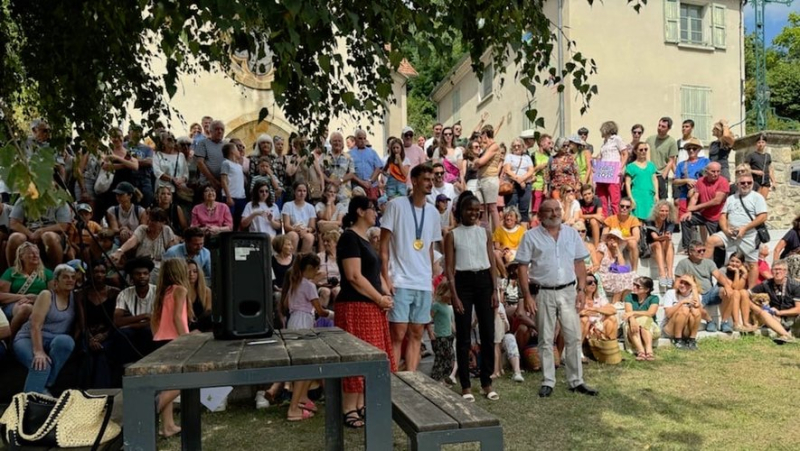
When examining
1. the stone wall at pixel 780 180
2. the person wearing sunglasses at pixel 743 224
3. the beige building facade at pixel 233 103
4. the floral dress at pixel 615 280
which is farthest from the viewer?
the beige building facade at pixel 233 103

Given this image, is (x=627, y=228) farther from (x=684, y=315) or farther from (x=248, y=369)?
(x=248, y=369)

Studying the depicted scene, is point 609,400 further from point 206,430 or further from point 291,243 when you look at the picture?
point 291,243

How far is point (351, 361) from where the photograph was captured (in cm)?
272

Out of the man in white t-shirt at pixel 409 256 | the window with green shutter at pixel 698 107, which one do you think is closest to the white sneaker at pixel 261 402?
the man in white t-shirt at pixel 409 256

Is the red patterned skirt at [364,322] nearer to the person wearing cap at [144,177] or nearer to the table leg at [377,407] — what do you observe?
the table leg at [377,407]

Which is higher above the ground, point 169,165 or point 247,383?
point 169,165

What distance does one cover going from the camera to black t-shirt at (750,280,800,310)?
9125mm

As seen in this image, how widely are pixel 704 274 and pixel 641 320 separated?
1.90m

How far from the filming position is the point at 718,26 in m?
18.9

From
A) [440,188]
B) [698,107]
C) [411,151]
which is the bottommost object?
[440,188]

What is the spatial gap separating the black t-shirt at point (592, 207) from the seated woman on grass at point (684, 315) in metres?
2.12

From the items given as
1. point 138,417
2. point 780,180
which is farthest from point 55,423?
point 780,180

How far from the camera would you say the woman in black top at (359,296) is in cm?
508

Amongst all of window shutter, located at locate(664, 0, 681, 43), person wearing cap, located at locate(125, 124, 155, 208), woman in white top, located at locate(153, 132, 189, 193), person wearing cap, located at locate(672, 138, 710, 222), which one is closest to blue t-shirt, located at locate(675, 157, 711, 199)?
person wearing cap, located at locate(672, 138, 710, 222)
